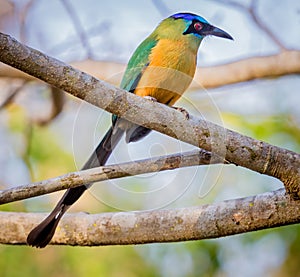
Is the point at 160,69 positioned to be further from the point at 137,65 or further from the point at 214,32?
the point at 214,32

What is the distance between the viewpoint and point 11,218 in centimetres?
276

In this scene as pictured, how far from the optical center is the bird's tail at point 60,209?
2.50 metres

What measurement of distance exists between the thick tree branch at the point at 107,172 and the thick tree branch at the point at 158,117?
0.12 m

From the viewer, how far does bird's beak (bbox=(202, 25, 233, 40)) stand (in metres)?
2.94

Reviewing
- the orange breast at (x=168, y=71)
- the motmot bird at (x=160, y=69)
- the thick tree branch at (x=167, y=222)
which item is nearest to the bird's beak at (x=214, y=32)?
the motmot bird at (x=160, y=69)

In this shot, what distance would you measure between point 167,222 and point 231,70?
159 cm

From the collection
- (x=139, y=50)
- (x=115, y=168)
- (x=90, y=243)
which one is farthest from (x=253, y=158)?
(x=139, y=50)

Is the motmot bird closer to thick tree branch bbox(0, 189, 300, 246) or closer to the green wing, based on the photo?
the green wing

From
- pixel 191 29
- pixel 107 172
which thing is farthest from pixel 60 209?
pixel 191 29

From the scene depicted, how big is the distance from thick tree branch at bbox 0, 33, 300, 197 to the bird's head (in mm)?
957

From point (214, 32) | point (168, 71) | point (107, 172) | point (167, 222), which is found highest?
point (214, 32)

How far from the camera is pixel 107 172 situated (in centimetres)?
222

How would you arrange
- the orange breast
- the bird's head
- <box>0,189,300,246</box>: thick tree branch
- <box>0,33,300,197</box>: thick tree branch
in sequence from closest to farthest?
<box>0,33,300,197</box>: thick tree branch → <box>0,189,300,246</box>: thick tree branch → the orange breast → the bird's head

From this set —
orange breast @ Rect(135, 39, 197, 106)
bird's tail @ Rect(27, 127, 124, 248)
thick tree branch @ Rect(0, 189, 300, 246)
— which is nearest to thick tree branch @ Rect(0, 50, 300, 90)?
orange breast @ Rect(135, 39, 197, 106)
